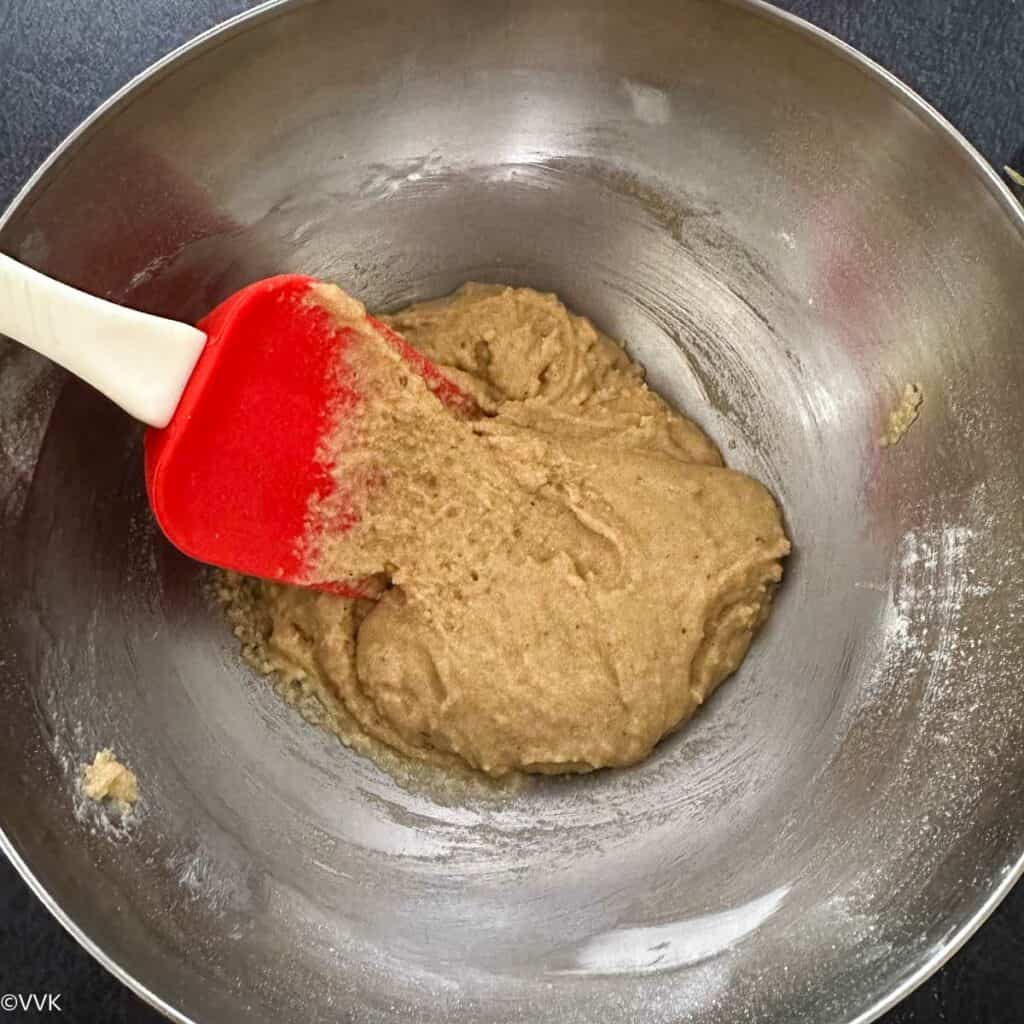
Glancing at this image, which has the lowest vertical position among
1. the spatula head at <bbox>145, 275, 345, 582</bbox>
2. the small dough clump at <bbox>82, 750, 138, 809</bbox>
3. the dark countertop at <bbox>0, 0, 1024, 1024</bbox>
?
the small dough clump at <bbox>82, 750, 138, 809</bbox>

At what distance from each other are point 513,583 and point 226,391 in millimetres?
484

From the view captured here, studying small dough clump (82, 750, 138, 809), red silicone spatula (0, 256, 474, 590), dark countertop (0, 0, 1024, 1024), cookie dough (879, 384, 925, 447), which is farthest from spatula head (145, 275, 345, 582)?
cookie dough (879, 384, 925, 447)

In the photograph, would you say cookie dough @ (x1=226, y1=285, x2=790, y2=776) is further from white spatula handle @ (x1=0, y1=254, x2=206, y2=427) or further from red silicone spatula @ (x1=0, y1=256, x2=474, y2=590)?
white spatula handle @ (x1=0, y1=254, x2=206, y2=427)

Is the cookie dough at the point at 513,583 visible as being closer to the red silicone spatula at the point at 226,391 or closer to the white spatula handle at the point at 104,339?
the red silicone spatula at the point at 226,391

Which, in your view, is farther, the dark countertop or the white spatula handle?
the dark countertop

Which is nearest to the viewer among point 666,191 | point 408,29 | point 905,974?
point 905,974

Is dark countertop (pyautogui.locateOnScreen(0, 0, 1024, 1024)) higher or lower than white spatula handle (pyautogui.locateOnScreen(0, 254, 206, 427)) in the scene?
higher

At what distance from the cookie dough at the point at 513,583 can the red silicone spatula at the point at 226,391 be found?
44 millimetres

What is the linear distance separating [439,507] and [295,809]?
19.3 inches

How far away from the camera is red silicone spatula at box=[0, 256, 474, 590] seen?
119cm

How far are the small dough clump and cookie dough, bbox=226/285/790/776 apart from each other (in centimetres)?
26

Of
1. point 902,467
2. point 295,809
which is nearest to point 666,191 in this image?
point 902,467

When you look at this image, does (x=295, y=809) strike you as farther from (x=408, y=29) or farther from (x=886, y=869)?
(x=408, y=29)

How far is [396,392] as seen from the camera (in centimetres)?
142
